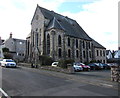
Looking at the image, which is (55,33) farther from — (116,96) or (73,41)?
(116,96)

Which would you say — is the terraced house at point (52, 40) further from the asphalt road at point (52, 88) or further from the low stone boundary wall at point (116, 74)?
the asphalt road at point (52, 88)

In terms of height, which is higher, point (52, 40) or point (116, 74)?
point (52, 40)

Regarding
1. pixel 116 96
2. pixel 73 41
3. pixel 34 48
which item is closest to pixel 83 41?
Result: pixel 73 41

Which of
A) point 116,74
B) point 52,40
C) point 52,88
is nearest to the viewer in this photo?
point 52,88

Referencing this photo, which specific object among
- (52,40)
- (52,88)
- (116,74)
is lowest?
(52,88)

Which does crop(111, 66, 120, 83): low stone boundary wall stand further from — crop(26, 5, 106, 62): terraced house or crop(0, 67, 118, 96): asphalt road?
crop(26, 5, 106, 62): terraced house

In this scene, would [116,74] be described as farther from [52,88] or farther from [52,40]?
[52,40]

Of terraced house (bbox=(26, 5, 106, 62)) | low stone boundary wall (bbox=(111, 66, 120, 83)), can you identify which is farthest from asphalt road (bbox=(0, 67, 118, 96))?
terraced house (bbox=(26, 5, 106, 62))

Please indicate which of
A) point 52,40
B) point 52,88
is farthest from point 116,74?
point 52,40

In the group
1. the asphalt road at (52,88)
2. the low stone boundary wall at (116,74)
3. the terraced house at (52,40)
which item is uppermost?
the terraced house at (52,40)

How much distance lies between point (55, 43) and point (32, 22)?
12.2 m

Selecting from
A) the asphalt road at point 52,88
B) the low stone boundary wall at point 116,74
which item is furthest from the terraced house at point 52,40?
the asphalt road at point 52,88

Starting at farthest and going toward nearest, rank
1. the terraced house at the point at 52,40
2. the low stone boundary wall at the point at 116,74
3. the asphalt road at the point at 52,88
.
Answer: the terraced house at the point at 52,40
the low stone boundary wall at the point at 116,74
the asphalt road at the point at 52,88

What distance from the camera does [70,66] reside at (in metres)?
17.7
